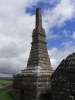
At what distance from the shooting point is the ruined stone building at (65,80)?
42.4 feet

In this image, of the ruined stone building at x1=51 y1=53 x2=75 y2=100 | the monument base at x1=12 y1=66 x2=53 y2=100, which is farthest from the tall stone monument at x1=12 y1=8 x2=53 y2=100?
the ruined stone building at x1=51 y1=53 x2=75 y2=100

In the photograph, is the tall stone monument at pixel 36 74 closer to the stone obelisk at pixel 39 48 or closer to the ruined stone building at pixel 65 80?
the stone obelisk at pixel 39 48

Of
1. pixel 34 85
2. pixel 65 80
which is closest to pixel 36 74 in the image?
pixel 34 85

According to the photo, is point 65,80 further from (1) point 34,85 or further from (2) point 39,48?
(2) point 39,48

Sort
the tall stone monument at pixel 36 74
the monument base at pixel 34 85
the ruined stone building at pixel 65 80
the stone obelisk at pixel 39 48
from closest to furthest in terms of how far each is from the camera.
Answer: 1. the ruined stone building at pixel 65 80
2. the monument base at pixel 34 85
3. the tall stone monument at pixel 36 74
4. the stone obelisk at pixel 39 48

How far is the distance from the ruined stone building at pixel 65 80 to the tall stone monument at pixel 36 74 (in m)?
3.18

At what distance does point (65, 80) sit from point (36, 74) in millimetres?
4586

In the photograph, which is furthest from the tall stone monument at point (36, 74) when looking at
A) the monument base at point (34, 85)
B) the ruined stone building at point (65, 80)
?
the ruined stone building at point (65, 80)

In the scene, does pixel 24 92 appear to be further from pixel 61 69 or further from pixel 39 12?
pixel 39 12

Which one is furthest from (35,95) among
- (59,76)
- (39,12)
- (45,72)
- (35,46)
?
(39,12)

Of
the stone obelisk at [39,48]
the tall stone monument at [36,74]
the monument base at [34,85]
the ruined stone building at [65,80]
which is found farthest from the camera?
the stone obelisk at [39,48]

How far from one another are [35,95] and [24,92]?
87.8 inches

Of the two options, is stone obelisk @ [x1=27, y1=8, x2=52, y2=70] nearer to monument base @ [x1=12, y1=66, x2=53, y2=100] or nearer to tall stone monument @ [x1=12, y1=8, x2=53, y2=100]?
→ tall stone monument @ [x1=12, y1=8, x2=53, y2=100]

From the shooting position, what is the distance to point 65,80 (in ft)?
44.0
